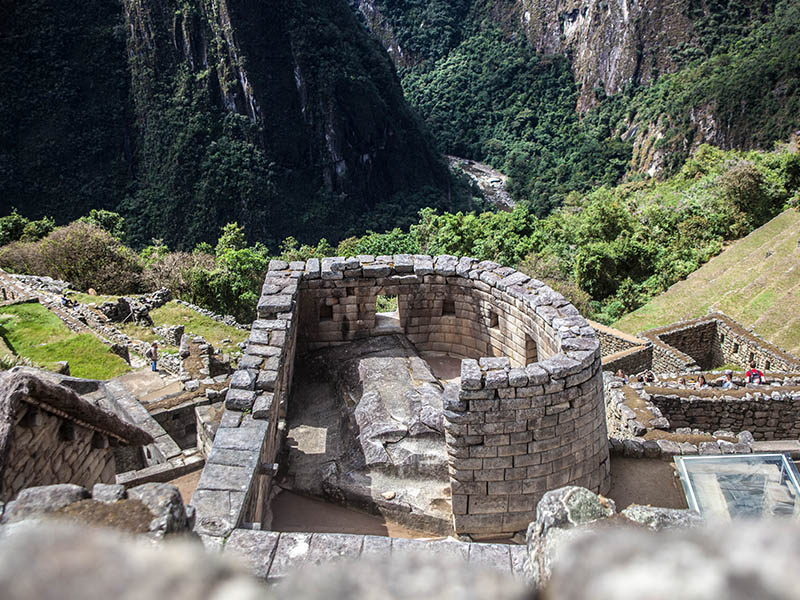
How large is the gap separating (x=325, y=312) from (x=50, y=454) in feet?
21.2

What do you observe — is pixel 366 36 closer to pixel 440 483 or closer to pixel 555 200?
pixel 555 200

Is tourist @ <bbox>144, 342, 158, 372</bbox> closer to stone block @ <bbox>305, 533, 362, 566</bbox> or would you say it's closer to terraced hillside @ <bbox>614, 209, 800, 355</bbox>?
→ stone block @ <bbox>305, 533, 362, 566</bbox>

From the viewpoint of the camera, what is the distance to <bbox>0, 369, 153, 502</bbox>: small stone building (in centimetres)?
633

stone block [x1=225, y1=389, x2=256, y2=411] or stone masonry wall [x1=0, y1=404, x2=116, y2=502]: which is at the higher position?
stone block [x1=225, y1=389, x2=256, y2=411]

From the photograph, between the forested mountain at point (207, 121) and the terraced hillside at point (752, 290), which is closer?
the terraced hillside at point (752, 290)

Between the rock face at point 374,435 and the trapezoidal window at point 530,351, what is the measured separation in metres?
1.63

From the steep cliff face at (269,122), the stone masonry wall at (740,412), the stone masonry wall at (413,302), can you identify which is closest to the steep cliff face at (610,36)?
the steep cliff face at (269,122)

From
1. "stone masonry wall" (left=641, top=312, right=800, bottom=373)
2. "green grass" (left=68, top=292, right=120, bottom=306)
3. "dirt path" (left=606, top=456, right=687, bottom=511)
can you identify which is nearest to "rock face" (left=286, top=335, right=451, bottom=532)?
"dirt path" (left=606, top=456, right=687, bottom=511)

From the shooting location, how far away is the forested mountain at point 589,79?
268 feet

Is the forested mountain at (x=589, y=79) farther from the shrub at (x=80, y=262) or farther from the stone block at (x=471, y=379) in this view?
the stone block at (x=471, y=379)

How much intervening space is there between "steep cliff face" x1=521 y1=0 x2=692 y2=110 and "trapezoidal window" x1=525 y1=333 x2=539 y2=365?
119m

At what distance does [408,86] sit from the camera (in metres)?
155

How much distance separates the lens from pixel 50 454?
725 centimetres

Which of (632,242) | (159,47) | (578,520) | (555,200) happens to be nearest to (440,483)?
(578,520)
